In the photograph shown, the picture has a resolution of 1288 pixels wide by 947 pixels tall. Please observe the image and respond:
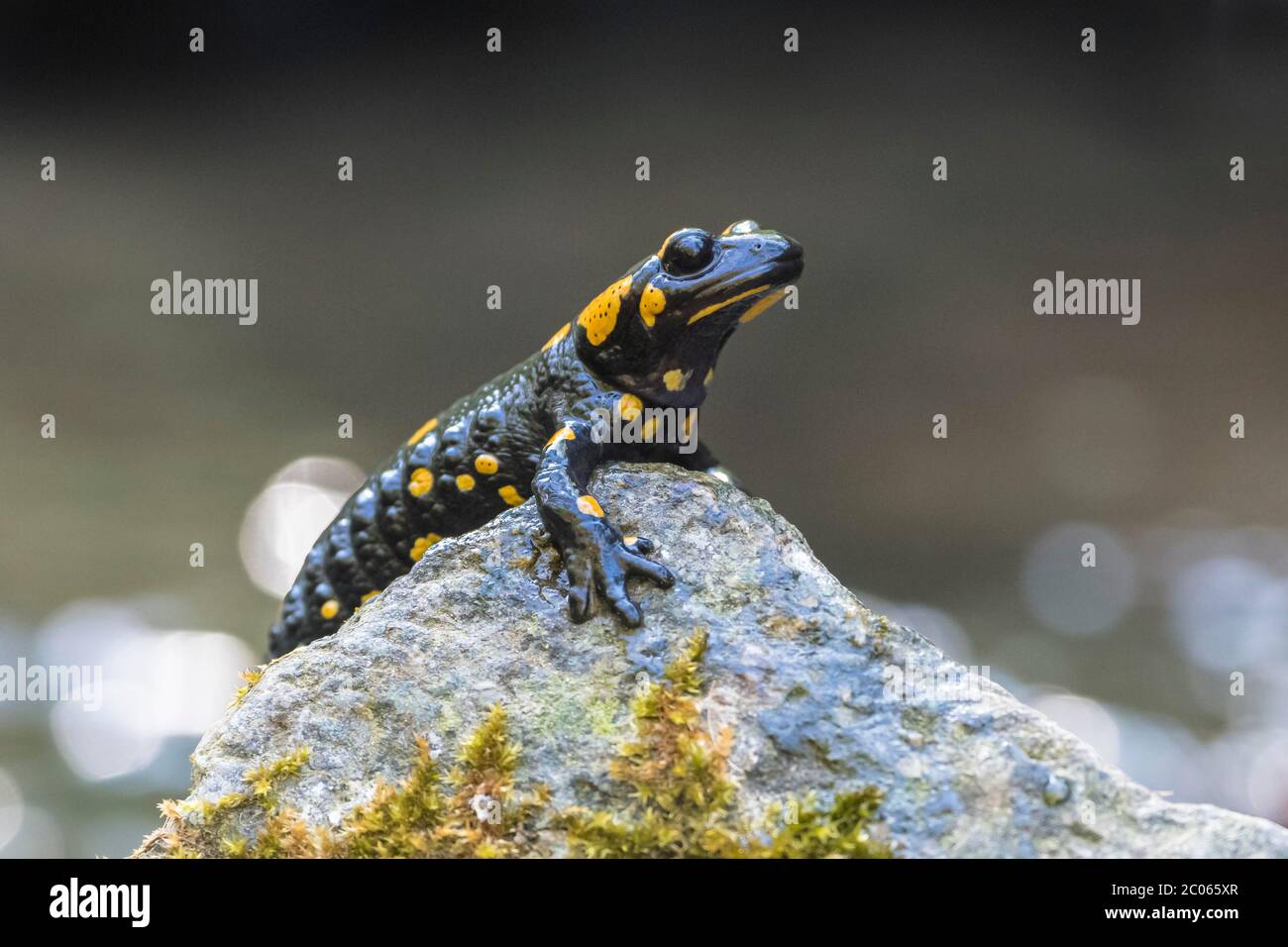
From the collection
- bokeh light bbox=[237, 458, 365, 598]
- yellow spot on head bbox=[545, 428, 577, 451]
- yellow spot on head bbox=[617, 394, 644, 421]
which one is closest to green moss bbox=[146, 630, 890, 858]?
yellow spot on head bbox=[545, 428, 577, 451]

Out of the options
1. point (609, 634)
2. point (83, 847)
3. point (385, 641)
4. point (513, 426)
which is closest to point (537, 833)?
point (609, 634)

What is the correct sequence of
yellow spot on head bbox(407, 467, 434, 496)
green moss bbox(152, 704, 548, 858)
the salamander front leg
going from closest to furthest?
green moss bbox(152, 704, 548, 858)
the salamander front leg
yellow spot on head bbox(407, 467, 434, 496)

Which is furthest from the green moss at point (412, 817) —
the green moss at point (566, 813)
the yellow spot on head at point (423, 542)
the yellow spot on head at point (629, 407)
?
the yellow spot on head at point (423, 542)

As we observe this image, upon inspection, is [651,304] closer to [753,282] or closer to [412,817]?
[753,282]

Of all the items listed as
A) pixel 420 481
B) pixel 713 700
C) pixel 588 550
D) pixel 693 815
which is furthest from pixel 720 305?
pixel 693 815

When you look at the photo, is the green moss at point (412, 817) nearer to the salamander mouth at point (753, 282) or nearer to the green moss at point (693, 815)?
the green moss at point (693, 815)

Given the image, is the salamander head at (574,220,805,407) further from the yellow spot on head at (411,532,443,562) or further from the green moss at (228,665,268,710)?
the green moss at (228,665,268,710)
